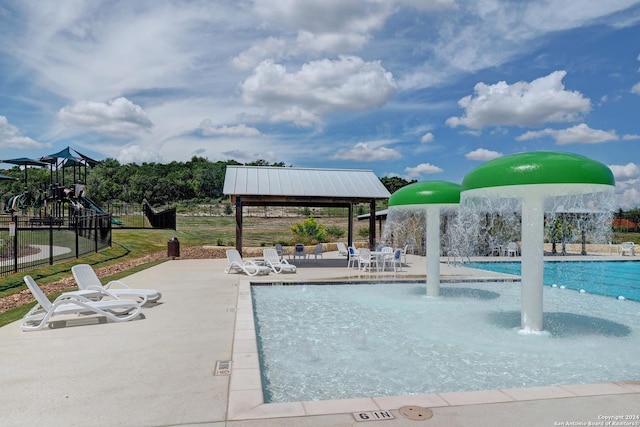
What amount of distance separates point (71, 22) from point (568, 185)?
14268 millimetres

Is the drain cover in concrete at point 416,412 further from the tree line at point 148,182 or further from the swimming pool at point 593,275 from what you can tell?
the tree line at point 148,182

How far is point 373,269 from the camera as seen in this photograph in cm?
1616

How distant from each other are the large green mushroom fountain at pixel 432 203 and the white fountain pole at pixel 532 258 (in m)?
2.86

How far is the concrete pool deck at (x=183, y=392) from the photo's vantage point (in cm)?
357

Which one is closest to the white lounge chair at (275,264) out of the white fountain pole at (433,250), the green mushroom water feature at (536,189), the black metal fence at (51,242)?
the white fountain pole at (433,250)

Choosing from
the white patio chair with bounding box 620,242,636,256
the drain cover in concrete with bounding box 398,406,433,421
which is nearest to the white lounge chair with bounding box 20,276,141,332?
the drain cover in concrete with bounding box 398,406,433,421

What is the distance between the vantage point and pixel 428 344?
6598 millimetres

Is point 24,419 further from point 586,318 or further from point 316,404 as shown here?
point 586,318

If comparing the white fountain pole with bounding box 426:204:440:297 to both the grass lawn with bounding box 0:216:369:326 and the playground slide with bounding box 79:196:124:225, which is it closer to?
the grass lawn with bounding box 0:216:369:326

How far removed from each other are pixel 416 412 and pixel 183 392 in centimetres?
223

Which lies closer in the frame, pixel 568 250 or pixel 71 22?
pixel 71 22

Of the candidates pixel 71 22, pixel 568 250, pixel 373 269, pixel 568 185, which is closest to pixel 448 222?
pixel 373 269

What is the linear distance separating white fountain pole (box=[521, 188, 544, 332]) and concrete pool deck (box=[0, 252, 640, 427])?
2.69 metres

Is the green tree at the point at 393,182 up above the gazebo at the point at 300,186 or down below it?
above
